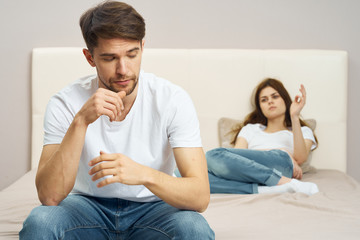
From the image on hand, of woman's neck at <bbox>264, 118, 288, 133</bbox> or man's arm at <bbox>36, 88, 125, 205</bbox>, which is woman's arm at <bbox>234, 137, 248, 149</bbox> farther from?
man's arm at <bbox>36, 88, 125, 205</bbox>

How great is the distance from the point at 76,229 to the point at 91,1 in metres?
1.92

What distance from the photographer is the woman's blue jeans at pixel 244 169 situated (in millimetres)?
1970

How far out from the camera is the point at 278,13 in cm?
270

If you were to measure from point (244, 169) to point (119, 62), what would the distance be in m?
0.94

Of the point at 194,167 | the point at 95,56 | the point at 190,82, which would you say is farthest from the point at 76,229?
the point at 190,82

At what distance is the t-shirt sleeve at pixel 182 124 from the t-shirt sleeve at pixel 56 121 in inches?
12.8

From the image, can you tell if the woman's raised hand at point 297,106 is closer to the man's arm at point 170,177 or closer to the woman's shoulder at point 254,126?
the woman's shoulder at point 254,126

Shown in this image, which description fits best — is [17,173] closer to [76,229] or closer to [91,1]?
[91,1]

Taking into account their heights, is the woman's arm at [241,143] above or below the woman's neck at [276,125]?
below

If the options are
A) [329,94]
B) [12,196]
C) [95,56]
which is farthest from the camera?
[329,94]

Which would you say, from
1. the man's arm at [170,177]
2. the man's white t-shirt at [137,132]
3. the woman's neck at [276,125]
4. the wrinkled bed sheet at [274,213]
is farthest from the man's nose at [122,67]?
the woman's neck at [276,125]

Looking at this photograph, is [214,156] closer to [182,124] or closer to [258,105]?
[258,105]

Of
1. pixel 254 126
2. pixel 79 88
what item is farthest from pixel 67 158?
pixel 254 126

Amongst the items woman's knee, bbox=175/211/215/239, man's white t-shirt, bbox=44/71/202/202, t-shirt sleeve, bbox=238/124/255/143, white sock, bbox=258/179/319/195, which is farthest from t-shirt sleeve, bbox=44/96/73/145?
t-shirt sleeve, bbox=238/124/255/143
